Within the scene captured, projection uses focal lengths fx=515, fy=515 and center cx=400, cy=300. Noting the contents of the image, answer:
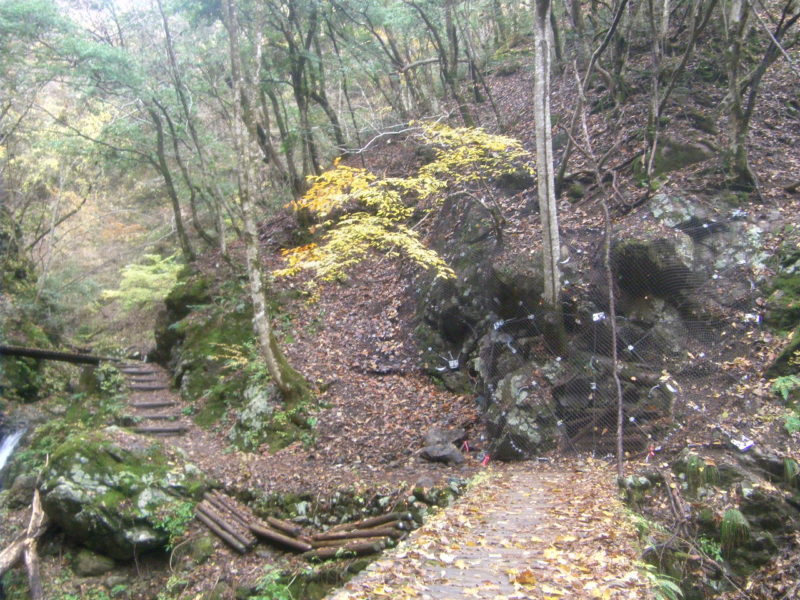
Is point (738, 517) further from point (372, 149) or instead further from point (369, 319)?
point (372, 149)

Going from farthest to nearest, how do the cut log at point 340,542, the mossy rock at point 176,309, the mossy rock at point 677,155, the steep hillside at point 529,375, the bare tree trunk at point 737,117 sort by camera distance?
the mossy rock at point 176,309 → the mossy rock at point 677,155 → the bare tree trunk at point 737,117 → the cut log at point 340,542 → the steep hillside at point 529,375

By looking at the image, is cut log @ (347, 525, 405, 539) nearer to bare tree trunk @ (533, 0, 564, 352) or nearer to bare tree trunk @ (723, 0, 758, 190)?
bare tree trunk @ (533, 0, 564, 352)

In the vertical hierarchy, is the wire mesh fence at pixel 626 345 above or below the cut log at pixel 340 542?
above

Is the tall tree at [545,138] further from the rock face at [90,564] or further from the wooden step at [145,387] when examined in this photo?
the wooden step at [145,387]

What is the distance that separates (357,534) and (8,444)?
925 cm

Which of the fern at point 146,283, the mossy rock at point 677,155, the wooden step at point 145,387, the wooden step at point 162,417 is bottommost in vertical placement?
the wooden step at point 162,417

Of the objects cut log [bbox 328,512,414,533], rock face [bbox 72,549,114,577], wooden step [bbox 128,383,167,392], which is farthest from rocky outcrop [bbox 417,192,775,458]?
wooden step [bbox 128,383,167,392]

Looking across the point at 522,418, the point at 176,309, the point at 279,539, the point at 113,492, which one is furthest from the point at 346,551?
the point at 176,309

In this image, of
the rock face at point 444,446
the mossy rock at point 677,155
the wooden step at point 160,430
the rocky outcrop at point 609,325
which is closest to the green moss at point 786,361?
the rocky outcrop at point 609,325

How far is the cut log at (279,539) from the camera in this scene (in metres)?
7.36

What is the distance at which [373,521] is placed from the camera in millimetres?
7070

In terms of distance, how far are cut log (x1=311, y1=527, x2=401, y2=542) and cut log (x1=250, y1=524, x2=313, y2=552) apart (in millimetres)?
170

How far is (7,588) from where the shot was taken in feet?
24.7

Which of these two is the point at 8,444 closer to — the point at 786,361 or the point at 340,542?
the point at 340,542
